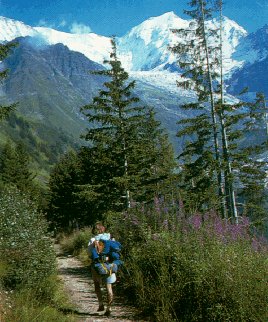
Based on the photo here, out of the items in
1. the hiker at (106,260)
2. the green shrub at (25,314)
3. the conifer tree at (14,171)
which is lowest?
the green shrub at (25,314)

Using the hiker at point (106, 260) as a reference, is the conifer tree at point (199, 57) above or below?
above

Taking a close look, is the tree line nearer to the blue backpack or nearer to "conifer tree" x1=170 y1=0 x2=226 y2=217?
"conifer tree" x1=170 y1=0 x2=226 y2=217

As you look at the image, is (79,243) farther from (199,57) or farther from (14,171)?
(14,171)

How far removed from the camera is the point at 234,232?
747 centimetres

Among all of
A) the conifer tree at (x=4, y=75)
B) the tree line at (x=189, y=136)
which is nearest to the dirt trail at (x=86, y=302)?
the tree line at (x=189, y=136)

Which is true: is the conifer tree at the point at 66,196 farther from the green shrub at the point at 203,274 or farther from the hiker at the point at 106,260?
the green shrub at the point at 203,274

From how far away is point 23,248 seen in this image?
31.0 feet

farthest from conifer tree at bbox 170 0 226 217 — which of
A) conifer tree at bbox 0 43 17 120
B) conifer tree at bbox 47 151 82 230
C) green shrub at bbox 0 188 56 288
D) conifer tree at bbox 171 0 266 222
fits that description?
conifer tree at bbox 47 151 82 230

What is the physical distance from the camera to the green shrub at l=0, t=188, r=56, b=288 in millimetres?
8930

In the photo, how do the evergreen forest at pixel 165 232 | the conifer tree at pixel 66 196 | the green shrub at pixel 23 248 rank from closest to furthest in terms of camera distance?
the evergreen forest at pixel 165 232 < the green shrub at pixel 23 248 < the conifer tree at pixel 66 196

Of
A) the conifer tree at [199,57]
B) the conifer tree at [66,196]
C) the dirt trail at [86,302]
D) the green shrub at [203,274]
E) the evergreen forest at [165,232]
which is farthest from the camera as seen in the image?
the conifer tree at [66,196]

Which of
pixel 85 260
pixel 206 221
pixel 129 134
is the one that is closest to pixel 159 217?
pixel 206 221

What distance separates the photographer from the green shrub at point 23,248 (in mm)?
8930

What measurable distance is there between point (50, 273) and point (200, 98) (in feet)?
50.3
